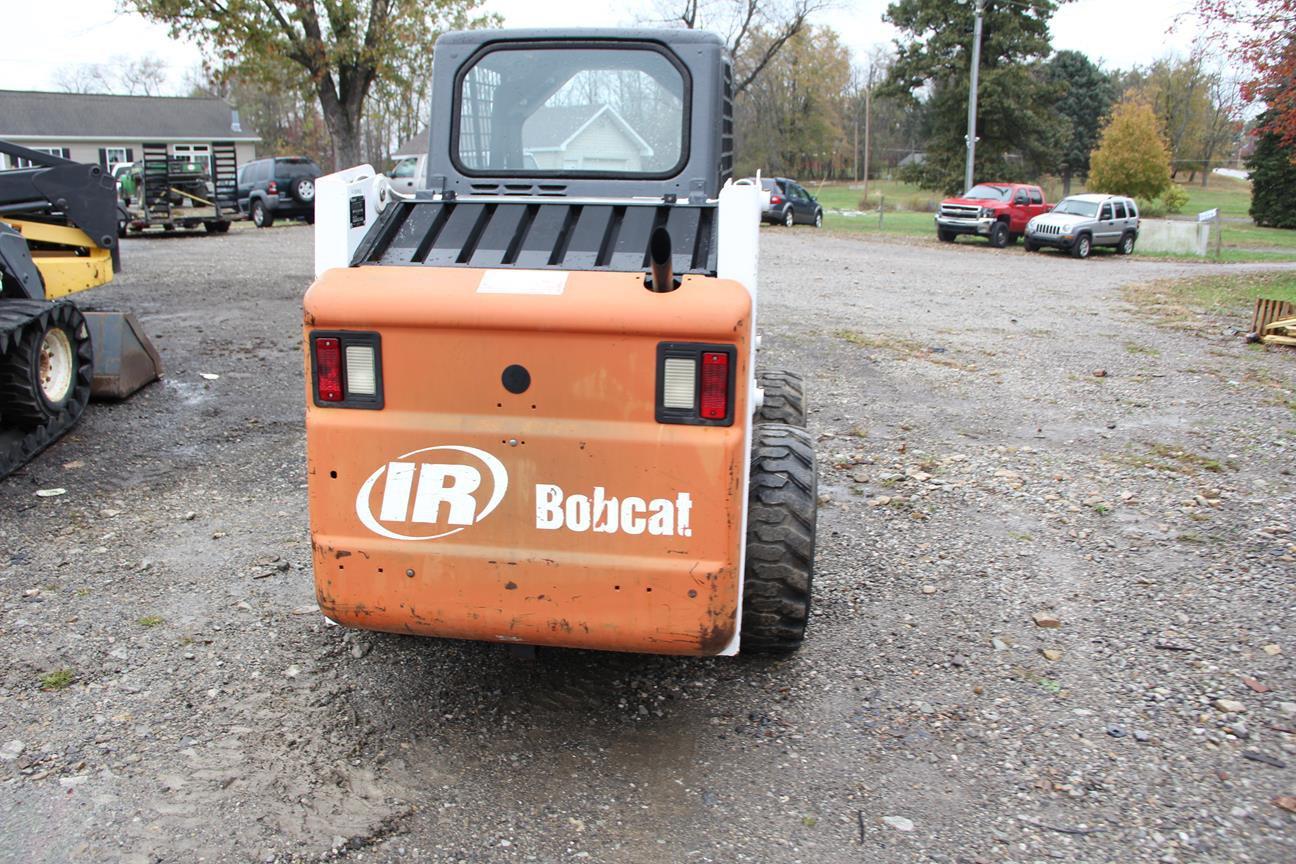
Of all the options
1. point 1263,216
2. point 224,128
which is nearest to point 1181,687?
point 1263,216

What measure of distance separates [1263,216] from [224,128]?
180 ft

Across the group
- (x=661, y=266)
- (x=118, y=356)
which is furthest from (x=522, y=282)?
(x=118, y=356)

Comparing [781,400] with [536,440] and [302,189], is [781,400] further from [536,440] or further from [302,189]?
[302,189]

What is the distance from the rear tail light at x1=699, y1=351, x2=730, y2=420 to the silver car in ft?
82.7

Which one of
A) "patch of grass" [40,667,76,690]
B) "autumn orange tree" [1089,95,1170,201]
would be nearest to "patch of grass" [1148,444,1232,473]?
"patch of grass" [40,667,76,690]

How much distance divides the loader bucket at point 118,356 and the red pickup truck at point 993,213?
77.8ft

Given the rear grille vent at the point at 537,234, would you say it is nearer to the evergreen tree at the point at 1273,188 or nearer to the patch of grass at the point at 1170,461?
the patch of grass at the point at 1170,461

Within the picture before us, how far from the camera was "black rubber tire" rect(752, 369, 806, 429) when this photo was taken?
5.58 meters

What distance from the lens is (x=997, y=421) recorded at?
27.9 feet

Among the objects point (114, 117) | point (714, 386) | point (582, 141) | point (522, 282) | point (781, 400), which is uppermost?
point (114, 117)

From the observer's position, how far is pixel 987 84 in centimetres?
5016

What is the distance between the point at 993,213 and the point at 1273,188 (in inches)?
815

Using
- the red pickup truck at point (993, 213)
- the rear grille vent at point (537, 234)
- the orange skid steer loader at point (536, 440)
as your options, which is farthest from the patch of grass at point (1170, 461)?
the red pickup truck at point (993, 213)

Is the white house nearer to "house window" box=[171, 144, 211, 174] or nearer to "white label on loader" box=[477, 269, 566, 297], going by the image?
"white label on loader" box=[477, 269, 566, 297]
